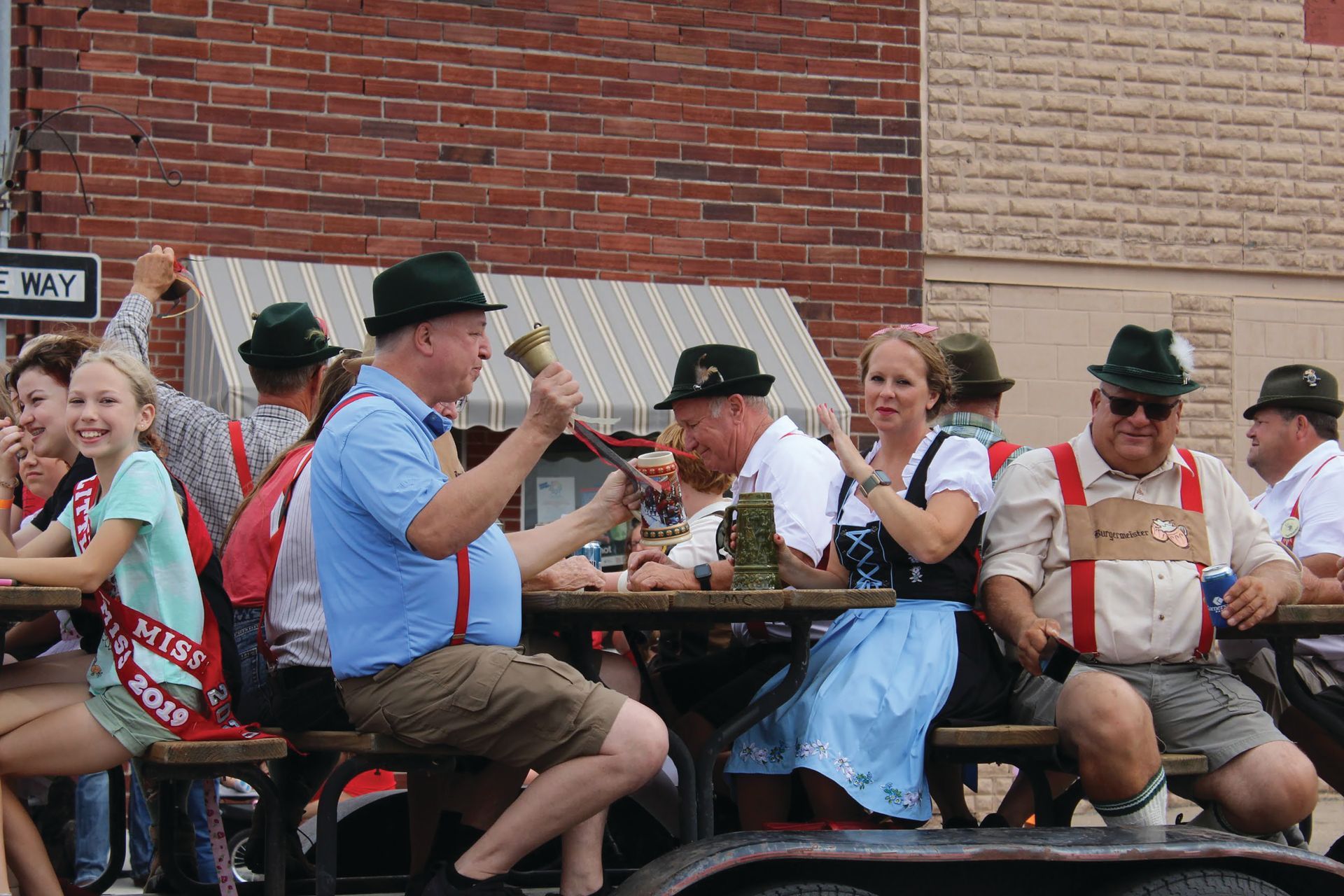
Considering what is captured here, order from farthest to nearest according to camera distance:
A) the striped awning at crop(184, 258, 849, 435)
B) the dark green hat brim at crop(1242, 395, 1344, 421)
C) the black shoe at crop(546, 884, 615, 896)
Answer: the striped awning at crop(184, 258, 849, 435), the dark green hat brim at crop(1242, 395, 1344, 421), the black shoe at crop(546, 884, 615, 896)

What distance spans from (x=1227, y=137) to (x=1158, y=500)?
678 centimetres

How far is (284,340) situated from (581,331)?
3.72m

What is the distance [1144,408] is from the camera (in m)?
4.31

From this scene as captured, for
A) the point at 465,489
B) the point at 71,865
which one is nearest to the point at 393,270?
the point at 465,489

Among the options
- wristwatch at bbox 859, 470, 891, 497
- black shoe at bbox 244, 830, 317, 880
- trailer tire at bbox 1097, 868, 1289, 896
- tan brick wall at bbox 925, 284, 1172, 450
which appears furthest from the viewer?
tan brick wall at bbox 925, 284, 1172, 450

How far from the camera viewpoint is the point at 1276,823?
13.2ft

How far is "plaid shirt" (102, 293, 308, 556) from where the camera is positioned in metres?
5.14

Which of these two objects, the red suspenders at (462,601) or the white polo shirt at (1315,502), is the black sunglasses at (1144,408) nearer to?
the white polo shirt at (1315,502)

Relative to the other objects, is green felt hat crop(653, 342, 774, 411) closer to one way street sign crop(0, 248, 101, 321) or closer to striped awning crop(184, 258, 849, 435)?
one way street sign crop(0, 248, 101, 321)

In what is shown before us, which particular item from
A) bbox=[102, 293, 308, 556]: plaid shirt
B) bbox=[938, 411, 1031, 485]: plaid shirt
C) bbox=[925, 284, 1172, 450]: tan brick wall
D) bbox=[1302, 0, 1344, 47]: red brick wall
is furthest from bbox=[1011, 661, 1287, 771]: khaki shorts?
bbox=[1302, 0, 1344, 47]: red brick wall

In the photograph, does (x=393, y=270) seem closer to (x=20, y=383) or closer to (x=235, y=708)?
(x=235, y=708)

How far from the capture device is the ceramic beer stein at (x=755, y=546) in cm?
418

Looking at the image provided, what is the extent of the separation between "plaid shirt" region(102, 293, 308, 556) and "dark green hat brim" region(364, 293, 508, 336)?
4.83 ft

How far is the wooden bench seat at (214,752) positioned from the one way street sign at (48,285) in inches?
127
